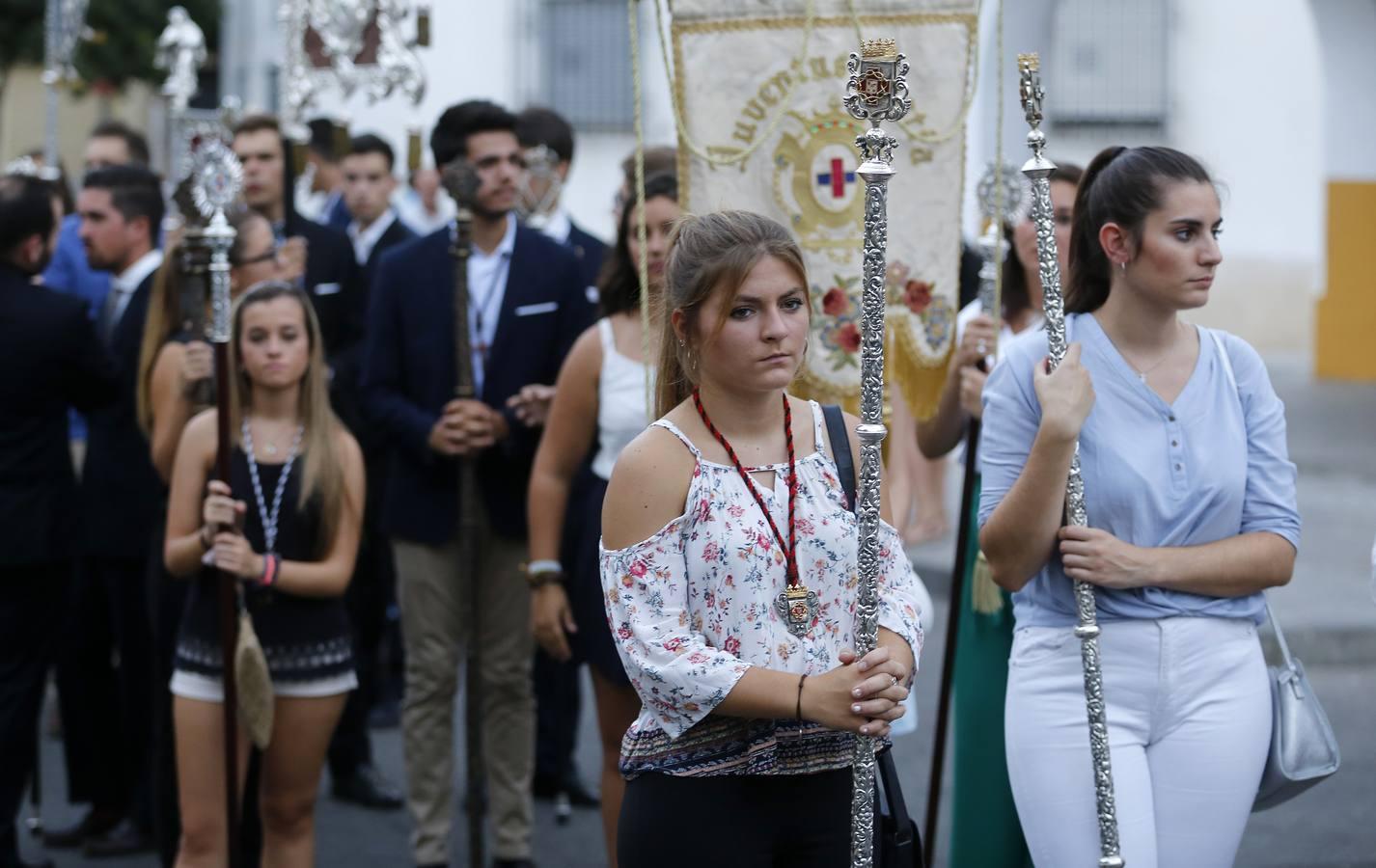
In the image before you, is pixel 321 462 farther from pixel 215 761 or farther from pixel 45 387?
pixel 45 387

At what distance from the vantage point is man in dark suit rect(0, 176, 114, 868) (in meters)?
5.98

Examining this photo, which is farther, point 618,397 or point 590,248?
point 590,248

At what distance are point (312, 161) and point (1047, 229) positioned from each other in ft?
29.6

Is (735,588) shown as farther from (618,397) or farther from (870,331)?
(618,397)

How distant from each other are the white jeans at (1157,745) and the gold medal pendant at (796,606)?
2.51ft

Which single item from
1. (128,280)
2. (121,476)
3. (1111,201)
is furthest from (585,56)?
(1111,201)

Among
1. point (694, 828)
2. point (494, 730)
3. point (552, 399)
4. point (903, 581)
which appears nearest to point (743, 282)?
point (903, 581)

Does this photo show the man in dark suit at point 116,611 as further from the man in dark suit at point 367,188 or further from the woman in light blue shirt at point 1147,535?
the man in dark suit at point 367,188

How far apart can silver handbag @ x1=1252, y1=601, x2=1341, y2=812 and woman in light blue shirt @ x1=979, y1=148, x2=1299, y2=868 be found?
5 cm

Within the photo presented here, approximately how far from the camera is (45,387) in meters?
6.06

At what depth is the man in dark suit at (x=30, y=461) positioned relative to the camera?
19.6 ft

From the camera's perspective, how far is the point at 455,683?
20.0 ft

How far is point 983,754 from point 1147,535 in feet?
3.46

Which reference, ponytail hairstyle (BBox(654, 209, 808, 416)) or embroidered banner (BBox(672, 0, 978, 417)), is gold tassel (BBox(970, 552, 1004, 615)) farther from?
ponytail hairstyle (BBox(654, 209, 808, 416))
